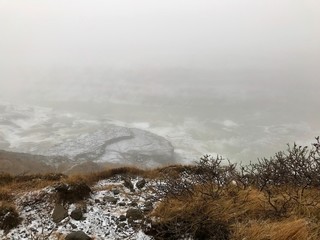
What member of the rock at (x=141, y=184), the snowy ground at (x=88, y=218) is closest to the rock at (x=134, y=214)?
the snowy ground at (x=88, y=218)

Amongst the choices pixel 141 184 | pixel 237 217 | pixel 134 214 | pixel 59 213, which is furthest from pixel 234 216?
pixel 141 184

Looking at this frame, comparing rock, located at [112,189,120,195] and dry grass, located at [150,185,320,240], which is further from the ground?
dry grass, located at [150,185,320,240]

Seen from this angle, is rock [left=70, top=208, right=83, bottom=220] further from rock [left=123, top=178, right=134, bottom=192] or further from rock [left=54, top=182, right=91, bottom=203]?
rock [left=123, top=178, right=134, bottom=192]

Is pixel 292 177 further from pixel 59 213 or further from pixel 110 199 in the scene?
pixel 59 213

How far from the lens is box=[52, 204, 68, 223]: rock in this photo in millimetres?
8955

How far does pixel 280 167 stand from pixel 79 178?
7162 millimetres

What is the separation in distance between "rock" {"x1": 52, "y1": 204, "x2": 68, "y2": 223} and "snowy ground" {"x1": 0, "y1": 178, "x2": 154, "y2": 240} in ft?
0.37

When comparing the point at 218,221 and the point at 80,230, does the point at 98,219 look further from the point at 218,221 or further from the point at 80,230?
the point at 218,221

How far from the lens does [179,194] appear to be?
32.1ft

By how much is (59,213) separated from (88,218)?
0.86 meters

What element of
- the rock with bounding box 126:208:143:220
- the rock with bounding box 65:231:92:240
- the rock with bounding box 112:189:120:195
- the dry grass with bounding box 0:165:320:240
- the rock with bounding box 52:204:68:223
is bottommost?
the rock with bounding box 112:189:120:195

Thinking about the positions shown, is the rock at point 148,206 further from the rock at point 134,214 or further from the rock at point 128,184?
the rock at point 128,184

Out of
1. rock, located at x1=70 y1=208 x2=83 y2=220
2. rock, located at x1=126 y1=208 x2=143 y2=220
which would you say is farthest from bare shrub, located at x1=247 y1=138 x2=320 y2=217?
rock, located at x1=70 y1=208 x2=83 y2=220

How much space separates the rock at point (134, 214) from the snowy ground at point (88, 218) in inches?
5.9
